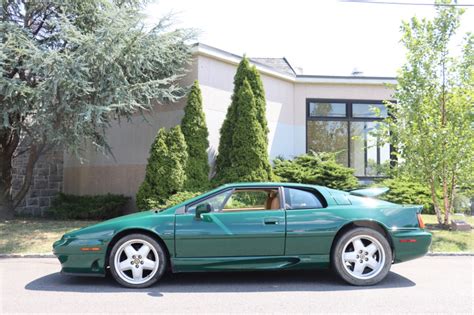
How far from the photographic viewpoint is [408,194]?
12633mm

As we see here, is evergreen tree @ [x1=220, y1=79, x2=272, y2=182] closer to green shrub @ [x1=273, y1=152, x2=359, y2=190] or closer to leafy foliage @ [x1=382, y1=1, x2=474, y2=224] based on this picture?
green shrub @ [x1=273, y1=152, x2=359, y2=190]

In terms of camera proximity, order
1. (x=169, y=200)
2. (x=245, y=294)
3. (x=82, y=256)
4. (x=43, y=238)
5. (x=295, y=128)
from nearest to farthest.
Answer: (x=245, y=294) < (x=82, y=256) < (x=43, y=238) < (x=169, y=200) < (x=295, y=128)

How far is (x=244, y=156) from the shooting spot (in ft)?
37.0

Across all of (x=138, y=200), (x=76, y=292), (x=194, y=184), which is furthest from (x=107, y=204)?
(x=76, y=292)

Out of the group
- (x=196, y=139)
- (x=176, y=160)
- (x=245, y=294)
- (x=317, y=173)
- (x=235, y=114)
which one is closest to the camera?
(x=245, y=294)

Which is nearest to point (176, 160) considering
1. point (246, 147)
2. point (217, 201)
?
point (246, 147)

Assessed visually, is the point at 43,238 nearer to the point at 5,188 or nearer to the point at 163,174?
the point at 163,174

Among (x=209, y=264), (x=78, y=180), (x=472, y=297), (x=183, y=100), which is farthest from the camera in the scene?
(x=78, y=180)

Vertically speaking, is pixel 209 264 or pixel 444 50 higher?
pixel 444 50

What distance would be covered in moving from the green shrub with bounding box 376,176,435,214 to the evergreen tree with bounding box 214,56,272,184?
3.92 m

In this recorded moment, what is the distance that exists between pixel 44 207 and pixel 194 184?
7.45 meters

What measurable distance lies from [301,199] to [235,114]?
20.3 ft

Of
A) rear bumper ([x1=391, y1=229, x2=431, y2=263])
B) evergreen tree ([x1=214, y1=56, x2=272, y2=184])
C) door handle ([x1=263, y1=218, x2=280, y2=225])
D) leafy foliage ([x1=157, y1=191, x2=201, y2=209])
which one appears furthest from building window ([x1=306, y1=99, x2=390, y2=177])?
door handle ([x1=263, y1=218, x2=280, y2=225])

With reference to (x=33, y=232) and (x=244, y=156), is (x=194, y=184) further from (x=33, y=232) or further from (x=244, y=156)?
(x=33, y=232)
